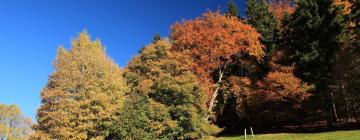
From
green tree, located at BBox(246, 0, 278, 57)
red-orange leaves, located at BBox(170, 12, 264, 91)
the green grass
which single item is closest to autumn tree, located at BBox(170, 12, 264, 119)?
red-orange leaves, located at BBox(170, 12, 264, 91)

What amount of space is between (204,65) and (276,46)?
10.1 meters

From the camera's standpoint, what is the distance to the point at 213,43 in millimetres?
57219

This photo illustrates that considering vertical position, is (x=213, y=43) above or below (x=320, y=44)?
above

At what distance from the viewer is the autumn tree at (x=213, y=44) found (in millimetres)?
56625

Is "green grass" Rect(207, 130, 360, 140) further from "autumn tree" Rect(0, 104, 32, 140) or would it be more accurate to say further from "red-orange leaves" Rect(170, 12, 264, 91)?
"autumn tree" Rect(0, 104, 32, 140)

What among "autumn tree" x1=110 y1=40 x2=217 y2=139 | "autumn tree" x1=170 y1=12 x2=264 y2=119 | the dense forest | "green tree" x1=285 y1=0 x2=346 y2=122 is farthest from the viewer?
"autumn tree" x1=170 y1=12 x2=264 y2=119

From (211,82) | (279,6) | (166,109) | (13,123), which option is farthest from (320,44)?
(13,123)

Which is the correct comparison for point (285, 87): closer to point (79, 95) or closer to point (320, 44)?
point (320, 44)

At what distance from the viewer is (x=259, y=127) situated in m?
60.1

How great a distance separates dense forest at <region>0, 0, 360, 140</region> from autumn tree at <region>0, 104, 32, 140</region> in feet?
0.40

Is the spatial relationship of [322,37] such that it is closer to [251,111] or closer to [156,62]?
[251,111]

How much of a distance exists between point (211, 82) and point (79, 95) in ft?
77.3

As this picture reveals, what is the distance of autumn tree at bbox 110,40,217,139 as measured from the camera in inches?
1710

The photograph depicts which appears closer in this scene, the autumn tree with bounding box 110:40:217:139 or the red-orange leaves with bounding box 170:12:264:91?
the autumn tree with bounding box 110:40:217:139
